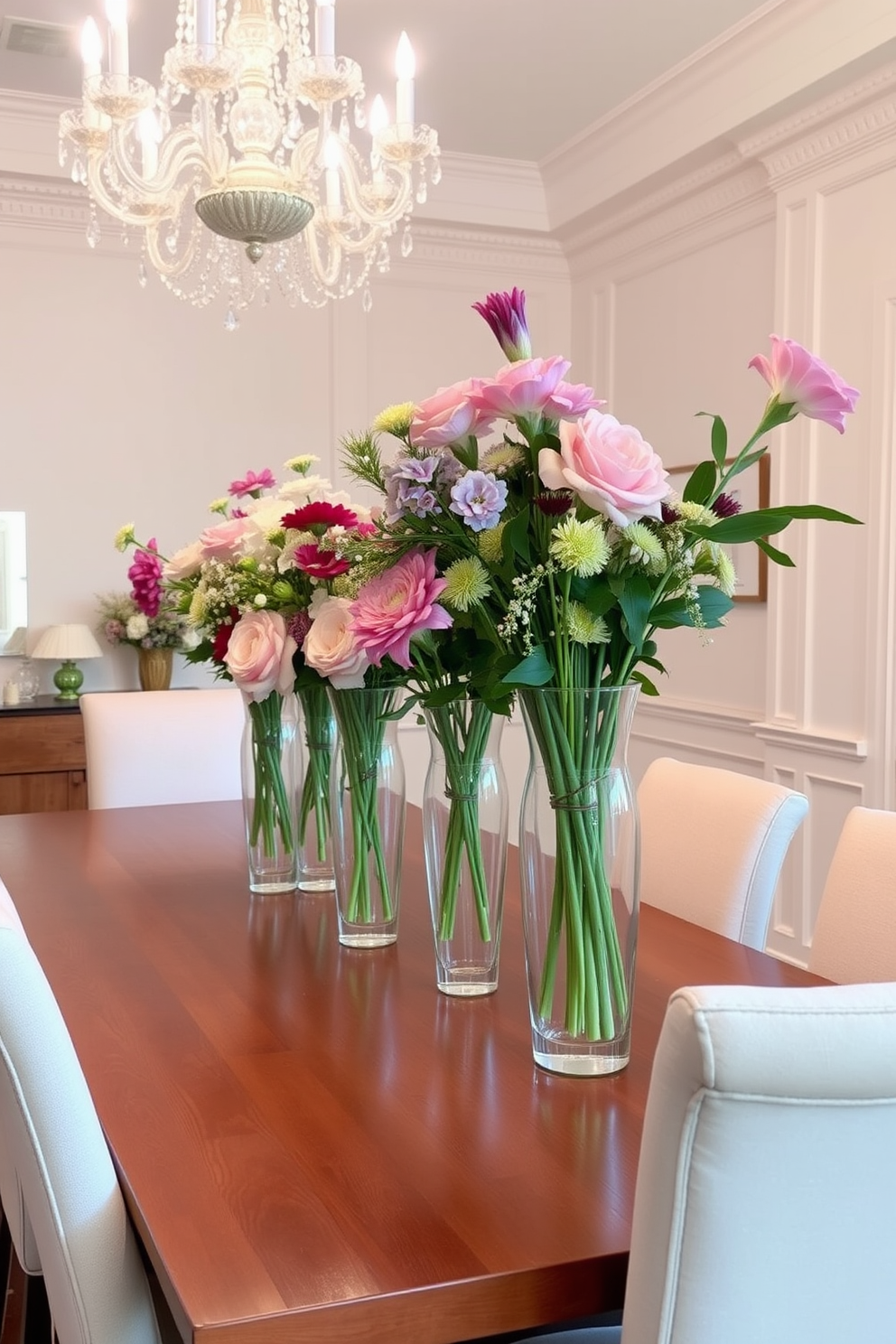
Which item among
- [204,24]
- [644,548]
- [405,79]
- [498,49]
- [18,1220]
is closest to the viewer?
[644,548]

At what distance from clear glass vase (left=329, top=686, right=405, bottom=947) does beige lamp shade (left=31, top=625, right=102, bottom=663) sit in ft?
10.6

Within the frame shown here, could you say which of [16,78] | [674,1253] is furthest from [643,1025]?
[16,78]

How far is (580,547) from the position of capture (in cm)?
115

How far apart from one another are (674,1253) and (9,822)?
86.3 inches

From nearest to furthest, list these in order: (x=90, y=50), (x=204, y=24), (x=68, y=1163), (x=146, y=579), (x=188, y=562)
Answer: (x=68, y=1163) → (x=188, y=562) → (x=146, y=579) → (x=204, y=24) → (x=90, y=50)

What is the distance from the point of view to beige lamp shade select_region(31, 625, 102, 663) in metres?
4.68

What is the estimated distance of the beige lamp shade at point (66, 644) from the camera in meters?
4.68

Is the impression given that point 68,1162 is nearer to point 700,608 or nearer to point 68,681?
point 700,608

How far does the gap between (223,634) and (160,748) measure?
56.4 inches

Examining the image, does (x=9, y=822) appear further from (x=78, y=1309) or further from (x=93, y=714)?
(x=78, y=1309)

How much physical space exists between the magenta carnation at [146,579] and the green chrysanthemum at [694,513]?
105cm

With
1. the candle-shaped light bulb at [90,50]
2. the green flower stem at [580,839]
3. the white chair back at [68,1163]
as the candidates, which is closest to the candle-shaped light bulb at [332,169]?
the candle-shaped light bulb at [90,50]

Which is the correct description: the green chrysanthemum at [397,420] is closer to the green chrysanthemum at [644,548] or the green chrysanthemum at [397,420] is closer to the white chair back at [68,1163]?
the green chrysanthemum at [644,548]

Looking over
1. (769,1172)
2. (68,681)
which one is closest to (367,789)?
(769,1172)
